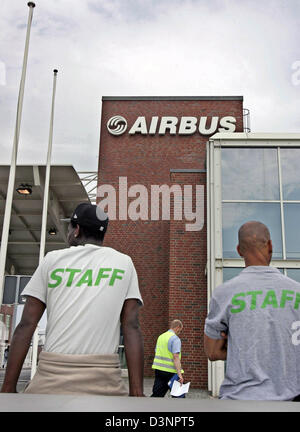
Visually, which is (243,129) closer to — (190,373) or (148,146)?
(148,146)

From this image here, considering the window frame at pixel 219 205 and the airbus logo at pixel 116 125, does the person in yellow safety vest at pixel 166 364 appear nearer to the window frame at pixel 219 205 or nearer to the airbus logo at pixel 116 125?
the window frame at pixel 219 205

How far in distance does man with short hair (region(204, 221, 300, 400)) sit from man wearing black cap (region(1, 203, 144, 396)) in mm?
425

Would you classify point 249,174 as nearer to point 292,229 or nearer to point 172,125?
point 292,229

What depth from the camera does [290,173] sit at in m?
12.5

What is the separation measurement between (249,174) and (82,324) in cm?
1093

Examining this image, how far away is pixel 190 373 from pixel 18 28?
11.3 metres

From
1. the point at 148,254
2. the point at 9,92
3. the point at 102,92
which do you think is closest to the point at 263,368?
the point at 9,92

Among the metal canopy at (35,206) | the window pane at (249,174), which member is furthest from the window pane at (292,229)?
the metal canopy at (35,206)

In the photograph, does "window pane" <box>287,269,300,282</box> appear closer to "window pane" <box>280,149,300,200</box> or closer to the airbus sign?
"window pane" <box>280,149,300,200</box>

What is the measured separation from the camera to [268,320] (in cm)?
218

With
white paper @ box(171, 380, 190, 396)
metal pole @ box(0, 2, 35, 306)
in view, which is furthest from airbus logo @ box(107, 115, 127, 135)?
white paper @ box(171, 380, 190, 396)

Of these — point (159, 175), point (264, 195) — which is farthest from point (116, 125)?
point (264, 195)

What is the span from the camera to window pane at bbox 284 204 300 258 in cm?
1186
